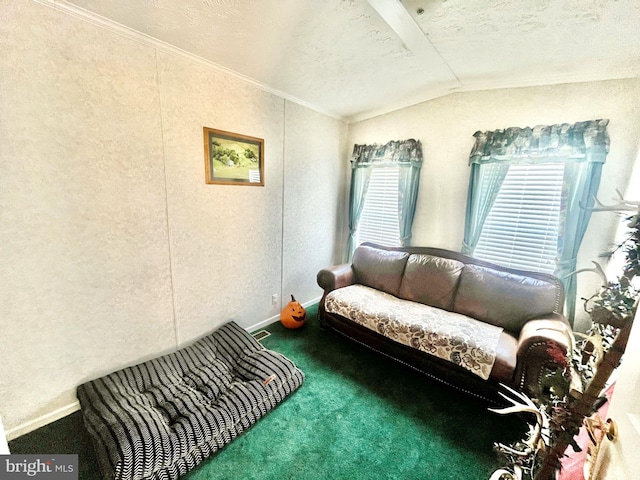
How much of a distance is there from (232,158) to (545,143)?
2.67 m

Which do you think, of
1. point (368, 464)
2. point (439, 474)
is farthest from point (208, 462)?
point (439, 474)

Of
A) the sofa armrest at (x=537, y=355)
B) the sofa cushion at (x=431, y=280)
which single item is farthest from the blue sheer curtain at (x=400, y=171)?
the sofa armrest at (x=537, y=355)

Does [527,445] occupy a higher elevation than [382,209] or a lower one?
lower

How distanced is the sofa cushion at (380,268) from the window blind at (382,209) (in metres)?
0.28

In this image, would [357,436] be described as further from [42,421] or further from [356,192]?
[356,192]

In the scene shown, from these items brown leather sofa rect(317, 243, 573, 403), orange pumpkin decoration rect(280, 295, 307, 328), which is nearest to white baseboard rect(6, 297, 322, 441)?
orange pumpkin decoration rect(280, 295, 307, 328)

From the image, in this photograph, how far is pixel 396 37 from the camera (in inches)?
67.9

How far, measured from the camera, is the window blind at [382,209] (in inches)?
123

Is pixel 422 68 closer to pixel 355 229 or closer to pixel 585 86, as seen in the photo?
pixel 585 86

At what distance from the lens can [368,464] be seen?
1423mm

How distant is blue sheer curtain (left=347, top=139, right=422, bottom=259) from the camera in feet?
9.41

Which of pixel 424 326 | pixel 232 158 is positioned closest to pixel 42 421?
pixel 232 158

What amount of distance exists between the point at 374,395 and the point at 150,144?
2430 mm

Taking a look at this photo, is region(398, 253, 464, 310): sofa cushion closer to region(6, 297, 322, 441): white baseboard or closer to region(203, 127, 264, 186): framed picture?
region(203, 127, 264, 186): framed picture
